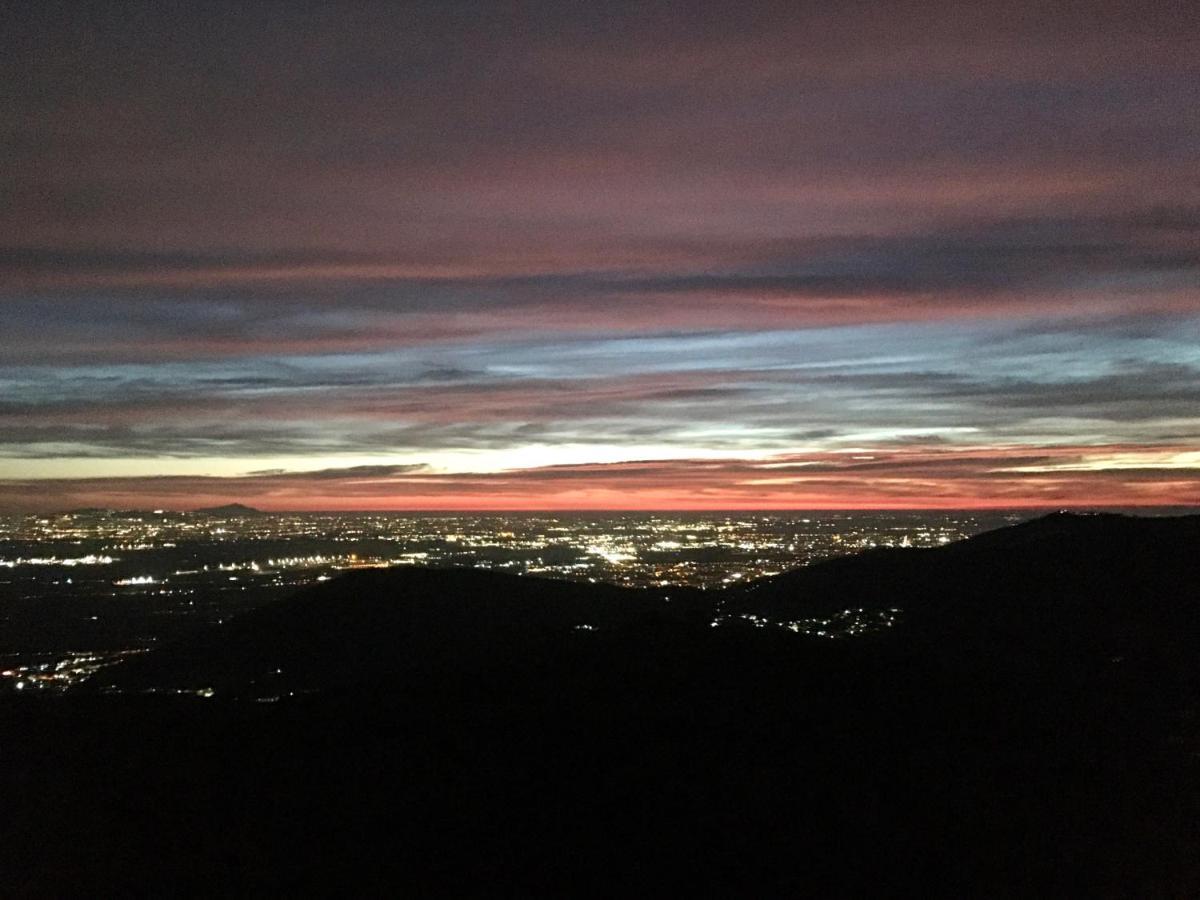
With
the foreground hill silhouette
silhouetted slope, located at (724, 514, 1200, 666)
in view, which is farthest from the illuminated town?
the foreground hill silhouette

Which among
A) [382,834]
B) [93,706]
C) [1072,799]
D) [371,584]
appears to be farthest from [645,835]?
[371,584]

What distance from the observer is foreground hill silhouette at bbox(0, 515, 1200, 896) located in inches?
590

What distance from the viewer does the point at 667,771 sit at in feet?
63.7

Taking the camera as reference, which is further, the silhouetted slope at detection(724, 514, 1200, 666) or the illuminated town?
the illuminated town

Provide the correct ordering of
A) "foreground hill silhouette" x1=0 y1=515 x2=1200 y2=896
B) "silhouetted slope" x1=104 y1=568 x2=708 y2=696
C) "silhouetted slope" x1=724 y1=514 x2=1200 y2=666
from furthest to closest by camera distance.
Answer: "silhouetted slope" x1=104 y1=568 x2=708 y2=696 < "silhouetted slope" x1=724 y1=514 x2=1200 y2=666 < "foreground hill silhouette" x1=0 y1=515 x2=1200 y2=896

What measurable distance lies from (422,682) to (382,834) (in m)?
11.7

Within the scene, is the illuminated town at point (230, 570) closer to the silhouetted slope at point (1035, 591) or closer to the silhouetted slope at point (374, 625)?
the silhouetted slope at point (1035, 591)

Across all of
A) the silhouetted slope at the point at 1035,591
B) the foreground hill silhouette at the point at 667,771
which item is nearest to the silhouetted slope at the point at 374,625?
the silhouetted slope at the point at 1035,591

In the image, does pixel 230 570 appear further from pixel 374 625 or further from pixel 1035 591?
pixel 1035 591

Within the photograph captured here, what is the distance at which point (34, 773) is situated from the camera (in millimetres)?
20219

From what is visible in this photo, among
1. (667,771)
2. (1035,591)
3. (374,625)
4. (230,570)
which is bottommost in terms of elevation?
(230,570)

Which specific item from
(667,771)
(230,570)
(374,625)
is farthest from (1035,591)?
(230,570)

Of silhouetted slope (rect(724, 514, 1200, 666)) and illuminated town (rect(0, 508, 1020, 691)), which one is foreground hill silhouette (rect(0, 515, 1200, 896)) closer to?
silhouetted slope (rect(724, 514, 1200, 666))

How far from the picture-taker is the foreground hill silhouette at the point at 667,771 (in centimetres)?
1498
